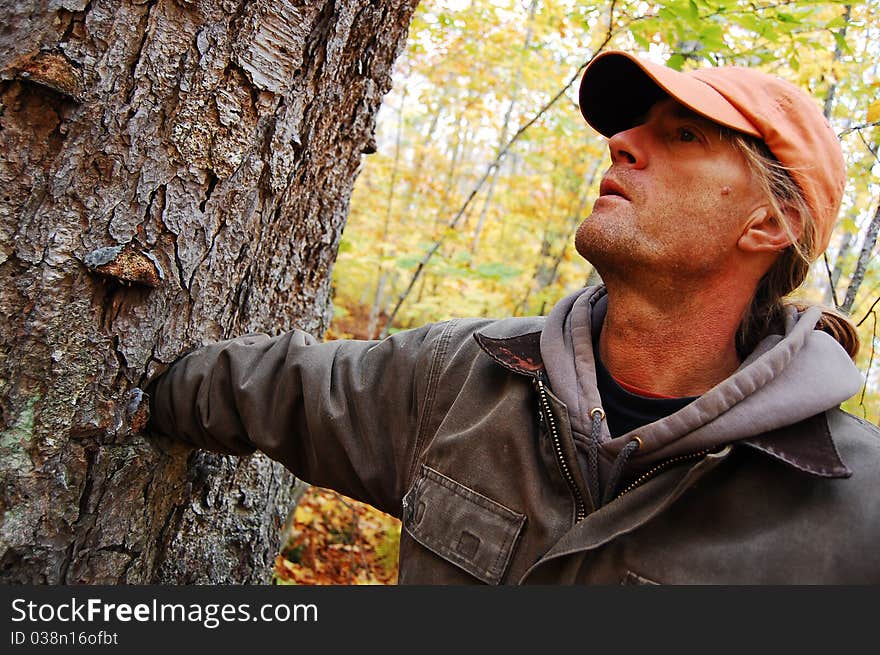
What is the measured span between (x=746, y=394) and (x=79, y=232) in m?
1.73

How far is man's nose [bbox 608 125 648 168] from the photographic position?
1.85 meters

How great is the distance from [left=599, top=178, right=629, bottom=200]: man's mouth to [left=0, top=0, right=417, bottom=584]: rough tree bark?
0.98m

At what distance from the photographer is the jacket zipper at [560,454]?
148 cm

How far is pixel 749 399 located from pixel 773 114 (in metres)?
0.91

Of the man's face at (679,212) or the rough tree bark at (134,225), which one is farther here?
the man's face at (679,212)

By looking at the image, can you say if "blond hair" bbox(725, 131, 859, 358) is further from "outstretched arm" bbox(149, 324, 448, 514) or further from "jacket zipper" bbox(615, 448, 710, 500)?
"outstretched arm" bbox(149, 324, 448, 514)

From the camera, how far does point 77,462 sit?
1622mm

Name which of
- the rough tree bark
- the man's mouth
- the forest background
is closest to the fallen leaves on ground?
the forest background

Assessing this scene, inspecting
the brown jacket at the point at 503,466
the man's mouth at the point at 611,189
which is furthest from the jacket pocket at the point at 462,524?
the man's mouth at the point at 611,189

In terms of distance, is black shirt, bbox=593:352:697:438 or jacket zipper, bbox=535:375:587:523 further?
black shirt, bbox=593:352:697:438

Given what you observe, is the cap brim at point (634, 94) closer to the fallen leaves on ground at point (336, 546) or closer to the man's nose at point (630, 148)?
the man's nose at point (630, 148)

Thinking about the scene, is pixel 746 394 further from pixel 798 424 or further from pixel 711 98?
pixel 711 98

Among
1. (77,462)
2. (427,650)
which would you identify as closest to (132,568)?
(77,462)

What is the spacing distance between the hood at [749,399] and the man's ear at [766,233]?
0.28 meters
